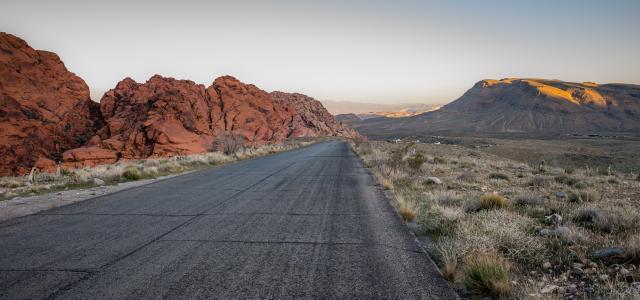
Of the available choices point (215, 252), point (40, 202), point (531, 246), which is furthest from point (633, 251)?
point (40, 202)

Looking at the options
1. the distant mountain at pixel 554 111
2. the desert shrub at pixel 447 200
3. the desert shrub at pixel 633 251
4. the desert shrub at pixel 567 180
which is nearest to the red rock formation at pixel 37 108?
the desert shrub at pixel 447 200

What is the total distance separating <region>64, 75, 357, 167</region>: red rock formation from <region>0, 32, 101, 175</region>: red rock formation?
338cm

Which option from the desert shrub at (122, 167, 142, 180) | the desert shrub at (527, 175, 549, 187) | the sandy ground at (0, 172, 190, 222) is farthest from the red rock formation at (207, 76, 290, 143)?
the desert shrub at (527, 175, 549, 187)

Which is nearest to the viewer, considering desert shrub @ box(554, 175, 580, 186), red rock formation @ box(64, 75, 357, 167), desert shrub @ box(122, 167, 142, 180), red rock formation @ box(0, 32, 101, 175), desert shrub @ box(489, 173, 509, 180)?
desert shrub @ box(554, 175, 580, 186)

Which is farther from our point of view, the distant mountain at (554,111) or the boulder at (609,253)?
the distant mountain at (554,111)

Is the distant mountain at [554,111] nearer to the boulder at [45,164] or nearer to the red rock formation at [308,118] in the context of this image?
the red rock formation at [308,118]

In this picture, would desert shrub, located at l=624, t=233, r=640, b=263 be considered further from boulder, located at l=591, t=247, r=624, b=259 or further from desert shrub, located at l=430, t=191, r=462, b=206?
desert shrub, located at l=430, t=191, r=462, b=206

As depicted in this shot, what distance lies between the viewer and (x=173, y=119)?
4856 cm

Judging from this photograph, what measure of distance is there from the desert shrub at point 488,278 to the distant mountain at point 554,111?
150 metres

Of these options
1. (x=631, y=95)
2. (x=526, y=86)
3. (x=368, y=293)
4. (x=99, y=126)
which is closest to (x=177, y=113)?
(x=99, y=126)

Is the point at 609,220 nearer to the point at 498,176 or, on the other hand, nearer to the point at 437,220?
the point at 437,220

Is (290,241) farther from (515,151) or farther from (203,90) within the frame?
(203,90)

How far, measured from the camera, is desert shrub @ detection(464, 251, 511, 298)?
3.57 meters

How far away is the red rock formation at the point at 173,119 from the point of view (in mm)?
41125
